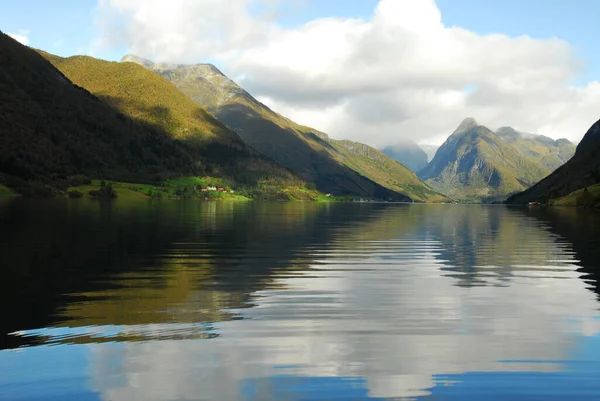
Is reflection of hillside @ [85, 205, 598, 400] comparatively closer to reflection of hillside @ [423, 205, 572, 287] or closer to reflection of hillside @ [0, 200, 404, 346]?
reflection of hillside @ [0, 200, 404, 346]

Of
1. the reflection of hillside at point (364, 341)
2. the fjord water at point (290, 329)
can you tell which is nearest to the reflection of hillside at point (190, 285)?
the fjord water at point (290, 329)

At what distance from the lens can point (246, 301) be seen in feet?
88.5

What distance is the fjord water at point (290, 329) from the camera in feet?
49.8

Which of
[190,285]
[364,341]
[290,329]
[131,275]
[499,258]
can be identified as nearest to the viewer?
[364,341]

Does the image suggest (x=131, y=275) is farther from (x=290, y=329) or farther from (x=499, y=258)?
(x=499, y=258)

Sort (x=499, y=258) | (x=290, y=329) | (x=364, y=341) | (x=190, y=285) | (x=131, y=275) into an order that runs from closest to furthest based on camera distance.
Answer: (x=364, y=341) → (x=290, y=329) → (x=190, y=285) → (x=131, y=275) → (x=499, y=258)

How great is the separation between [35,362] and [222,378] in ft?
20.5

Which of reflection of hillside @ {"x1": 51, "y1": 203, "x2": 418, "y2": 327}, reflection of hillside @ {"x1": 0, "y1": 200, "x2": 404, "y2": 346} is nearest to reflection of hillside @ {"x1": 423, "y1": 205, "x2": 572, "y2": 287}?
reflection of hillside @ {"x1": 51, "y1": 203, "x2": 418, "y2": 327}

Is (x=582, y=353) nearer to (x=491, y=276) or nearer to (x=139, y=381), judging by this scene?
(x=139, y=381)

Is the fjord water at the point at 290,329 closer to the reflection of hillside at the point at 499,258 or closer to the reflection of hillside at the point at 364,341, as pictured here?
the reflection of hillside at the point at 364,341

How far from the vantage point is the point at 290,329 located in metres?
21.3

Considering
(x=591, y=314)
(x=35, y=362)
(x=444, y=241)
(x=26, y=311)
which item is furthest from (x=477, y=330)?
(x=444, y=241)

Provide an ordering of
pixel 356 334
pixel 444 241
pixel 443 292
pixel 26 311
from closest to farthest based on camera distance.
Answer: pixel 356 334, pixel 26 311, pixel 443 292, pixel 444 241

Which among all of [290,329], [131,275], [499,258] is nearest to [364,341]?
[290,329]
